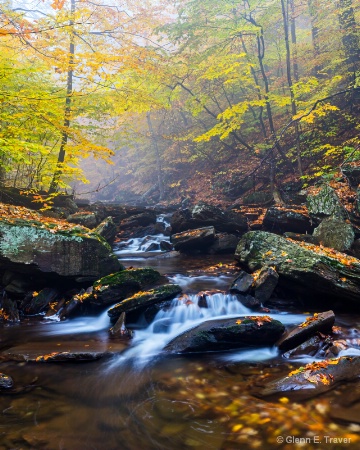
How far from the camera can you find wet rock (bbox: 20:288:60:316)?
6641mm

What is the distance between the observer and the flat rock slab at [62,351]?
4520 mm

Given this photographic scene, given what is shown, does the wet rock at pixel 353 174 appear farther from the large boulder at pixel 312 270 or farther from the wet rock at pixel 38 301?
the wet rock at pixel 38 301

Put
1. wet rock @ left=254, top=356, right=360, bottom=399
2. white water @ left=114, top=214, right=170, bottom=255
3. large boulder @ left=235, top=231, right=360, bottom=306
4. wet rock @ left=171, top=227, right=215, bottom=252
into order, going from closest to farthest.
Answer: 1. wet rock @ left=254, top=356, right=360, bottom=399
2. large boulder @ left=235, top=231, right=360, bottom=306
3. wet rock @ left=171, top=227, right=215, bottom=252
4. white water @ left=114, top=214, right=170, bottom=255

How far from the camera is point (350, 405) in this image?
3068 millimetres

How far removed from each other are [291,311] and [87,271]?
4.94 m

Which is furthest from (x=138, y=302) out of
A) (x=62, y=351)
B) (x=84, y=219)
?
(x=84, y=219)

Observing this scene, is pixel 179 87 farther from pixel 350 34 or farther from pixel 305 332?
pixel 305 332

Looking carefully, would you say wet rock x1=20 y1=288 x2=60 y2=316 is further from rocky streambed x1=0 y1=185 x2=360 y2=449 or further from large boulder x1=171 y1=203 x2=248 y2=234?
large boulder x1=171 y1=203 x2=248 y2=234

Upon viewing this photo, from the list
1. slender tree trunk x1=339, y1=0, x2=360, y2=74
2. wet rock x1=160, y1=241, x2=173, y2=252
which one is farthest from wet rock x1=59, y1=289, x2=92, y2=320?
slender tree trunk x1=339, y1=0, x2=360, y2=74

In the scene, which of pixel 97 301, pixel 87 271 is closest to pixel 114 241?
pixel 87 271

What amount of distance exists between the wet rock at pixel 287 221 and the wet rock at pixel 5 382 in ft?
30.5

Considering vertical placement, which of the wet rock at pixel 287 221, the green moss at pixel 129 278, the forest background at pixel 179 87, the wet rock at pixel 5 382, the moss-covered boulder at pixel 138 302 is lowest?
the wet rock at pixel 5 382

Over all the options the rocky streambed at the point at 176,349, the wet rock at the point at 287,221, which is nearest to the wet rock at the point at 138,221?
the rocky streambed at the point at 176,349

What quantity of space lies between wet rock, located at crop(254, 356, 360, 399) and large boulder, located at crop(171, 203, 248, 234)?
814cm
